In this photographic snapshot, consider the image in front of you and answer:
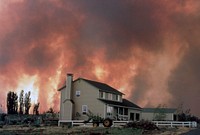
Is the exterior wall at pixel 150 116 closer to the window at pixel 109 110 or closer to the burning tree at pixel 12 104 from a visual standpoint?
the window at pixel 109 110

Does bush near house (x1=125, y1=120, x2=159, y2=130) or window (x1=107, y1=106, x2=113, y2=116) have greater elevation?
window (x1=107, y1=106, x2=113, y2=116)

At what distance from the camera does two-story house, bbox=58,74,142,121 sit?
Answer: 74.8 m

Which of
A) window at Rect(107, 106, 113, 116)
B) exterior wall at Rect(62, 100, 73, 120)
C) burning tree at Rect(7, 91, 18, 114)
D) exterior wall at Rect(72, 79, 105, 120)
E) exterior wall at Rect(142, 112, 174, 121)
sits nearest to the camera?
exterior wall at Rect(72, 79, 105, 120)

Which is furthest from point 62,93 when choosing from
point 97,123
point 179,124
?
point 179,124

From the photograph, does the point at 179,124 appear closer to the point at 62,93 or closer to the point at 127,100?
the point at 62,93

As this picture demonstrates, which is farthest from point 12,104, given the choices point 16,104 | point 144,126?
point 144,126

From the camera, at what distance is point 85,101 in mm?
76188

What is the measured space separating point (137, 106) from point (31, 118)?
23874mm

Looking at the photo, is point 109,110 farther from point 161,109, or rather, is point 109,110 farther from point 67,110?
point 161,109

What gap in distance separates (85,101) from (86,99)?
435 mm

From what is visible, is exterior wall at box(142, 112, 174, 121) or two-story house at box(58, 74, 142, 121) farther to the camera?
exterior wall at box(142, 112, 174, 121)

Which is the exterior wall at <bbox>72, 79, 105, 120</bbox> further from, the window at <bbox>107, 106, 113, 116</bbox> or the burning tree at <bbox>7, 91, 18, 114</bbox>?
the burning tree at <bbox>7, 91, 18, 114</bbox>

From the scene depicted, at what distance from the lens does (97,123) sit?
202ft

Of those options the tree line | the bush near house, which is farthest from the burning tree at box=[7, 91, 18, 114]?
the bush near house
